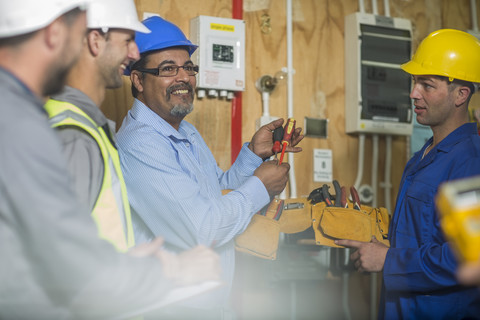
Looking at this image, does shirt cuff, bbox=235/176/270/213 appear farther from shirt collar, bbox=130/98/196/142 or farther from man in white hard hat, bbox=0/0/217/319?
man in white hard hat, bbox=0/0/217/319

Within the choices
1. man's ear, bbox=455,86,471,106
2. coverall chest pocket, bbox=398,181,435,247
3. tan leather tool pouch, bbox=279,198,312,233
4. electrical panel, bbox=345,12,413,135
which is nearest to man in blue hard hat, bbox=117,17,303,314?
tan leather tool pouch, bbox=279,198,312,233

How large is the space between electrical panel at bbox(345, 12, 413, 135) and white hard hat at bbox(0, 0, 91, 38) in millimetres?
1914

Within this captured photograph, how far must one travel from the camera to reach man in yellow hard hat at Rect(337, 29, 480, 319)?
67.1 inches

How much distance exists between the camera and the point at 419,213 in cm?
181

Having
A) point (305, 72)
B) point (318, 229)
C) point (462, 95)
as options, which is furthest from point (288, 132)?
point (305, 72)

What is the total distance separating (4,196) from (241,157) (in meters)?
1.26

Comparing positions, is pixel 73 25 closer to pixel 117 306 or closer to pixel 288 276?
pixel 117 306

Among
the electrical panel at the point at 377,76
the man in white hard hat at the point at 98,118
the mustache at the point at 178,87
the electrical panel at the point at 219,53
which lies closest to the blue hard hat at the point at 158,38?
the mustache at the point at 178,87

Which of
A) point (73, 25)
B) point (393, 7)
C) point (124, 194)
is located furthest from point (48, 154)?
point (393, 7)

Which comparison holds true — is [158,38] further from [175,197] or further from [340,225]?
[340,225]

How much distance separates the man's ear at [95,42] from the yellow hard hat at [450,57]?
1.16m

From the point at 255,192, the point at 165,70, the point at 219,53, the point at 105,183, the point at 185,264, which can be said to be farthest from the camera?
the point at 219,53

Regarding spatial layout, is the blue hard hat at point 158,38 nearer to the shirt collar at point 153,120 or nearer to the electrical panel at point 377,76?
the shirt collar at point 153,120

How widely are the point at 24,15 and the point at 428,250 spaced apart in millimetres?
1345
